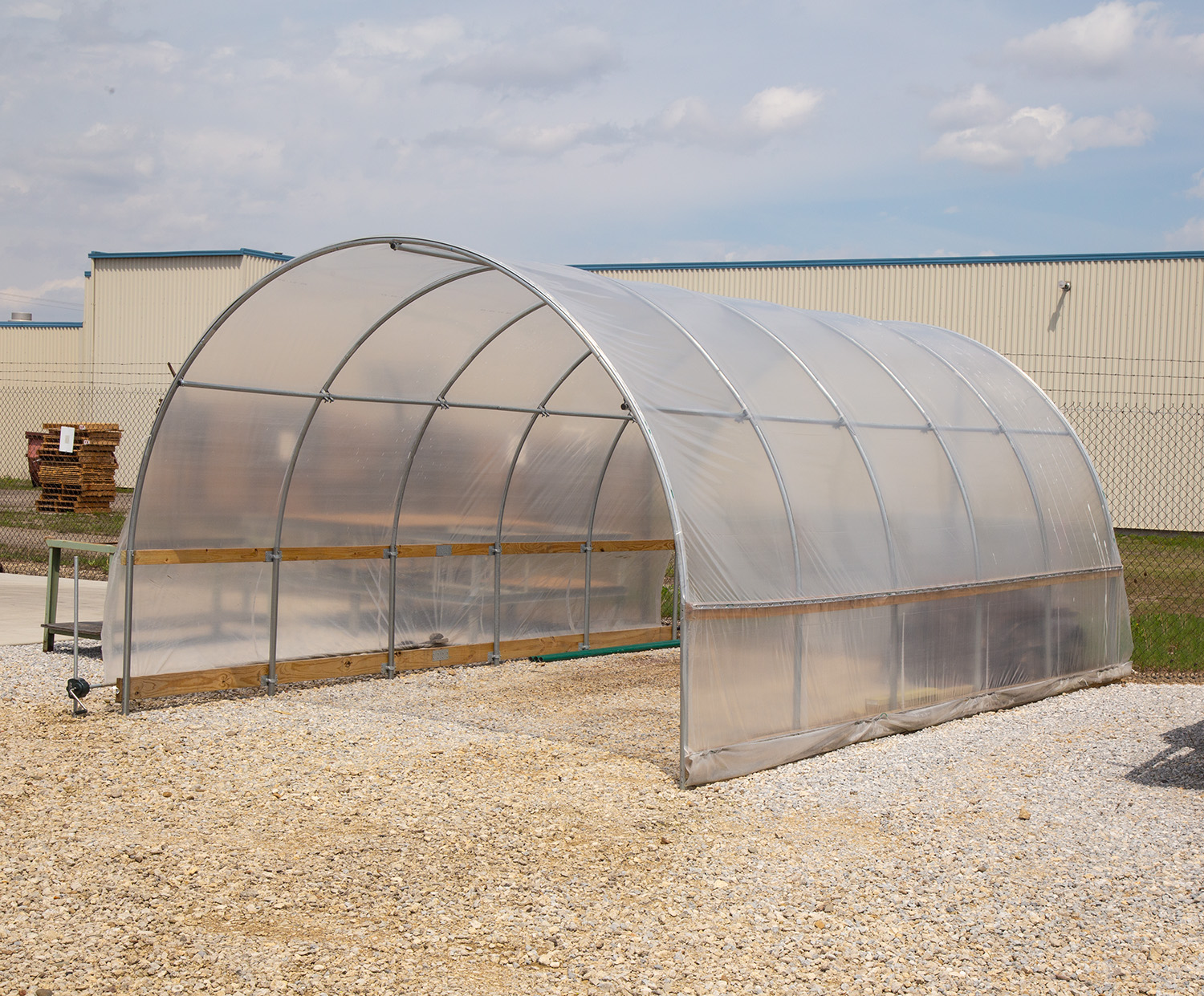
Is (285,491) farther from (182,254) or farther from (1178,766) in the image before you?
(182,254)

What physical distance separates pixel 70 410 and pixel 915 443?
26.6 meters

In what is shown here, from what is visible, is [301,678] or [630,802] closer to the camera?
[630,802]

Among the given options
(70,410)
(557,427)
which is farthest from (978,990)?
(70,410)

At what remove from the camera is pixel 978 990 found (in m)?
4.36

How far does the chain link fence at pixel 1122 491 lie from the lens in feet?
45.4

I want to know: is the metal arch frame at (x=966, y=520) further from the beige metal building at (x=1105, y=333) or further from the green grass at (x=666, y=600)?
the beige metal building at (x=1105, y=333)

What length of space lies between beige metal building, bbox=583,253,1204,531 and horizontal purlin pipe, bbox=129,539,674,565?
1190 centimetres

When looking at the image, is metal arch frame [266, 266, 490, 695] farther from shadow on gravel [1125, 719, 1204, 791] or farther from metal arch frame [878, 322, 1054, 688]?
shadow on gravel [1125, 719, 1204, 791]

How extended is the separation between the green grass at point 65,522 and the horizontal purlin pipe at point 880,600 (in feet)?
47.5

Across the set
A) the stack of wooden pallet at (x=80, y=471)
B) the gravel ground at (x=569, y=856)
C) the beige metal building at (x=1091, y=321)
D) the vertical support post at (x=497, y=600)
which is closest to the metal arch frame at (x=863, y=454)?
the gravel ground at (x=569, y=856)

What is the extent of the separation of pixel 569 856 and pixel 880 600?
3326 millimetres

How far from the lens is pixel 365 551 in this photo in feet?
33.9

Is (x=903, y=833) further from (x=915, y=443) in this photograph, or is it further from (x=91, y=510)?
(x=91, y=510)

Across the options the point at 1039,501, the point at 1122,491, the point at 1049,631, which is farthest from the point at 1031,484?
the point at 1122,491
